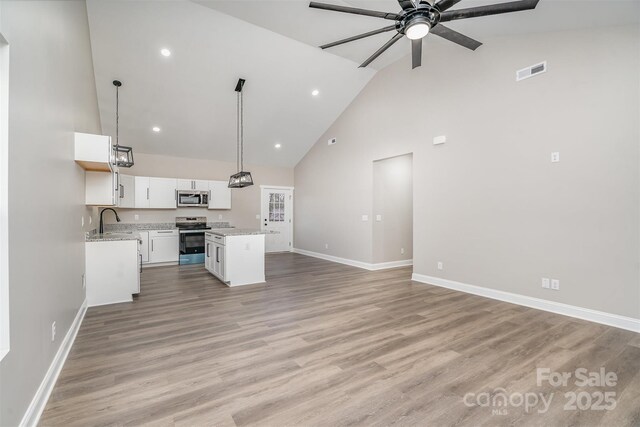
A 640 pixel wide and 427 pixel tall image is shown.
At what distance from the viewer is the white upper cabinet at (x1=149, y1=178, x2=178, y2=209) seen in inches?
263

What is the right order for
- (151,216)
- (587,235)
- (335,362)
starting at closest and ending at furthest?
1. (335,362)
2. (587,235)
3. (151,216)

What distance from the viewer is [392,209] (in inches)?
249

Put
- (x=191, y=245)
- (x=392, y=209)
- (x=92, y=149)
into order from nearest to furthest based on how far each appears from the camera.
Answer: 1. (x=92, y=149)
2. (x=392, y=209)
3. (x=191, y=245)

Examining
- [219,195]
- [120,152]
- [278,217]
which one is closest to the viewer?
[120,152]

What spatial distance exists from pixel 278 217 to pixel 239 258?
13.4ft

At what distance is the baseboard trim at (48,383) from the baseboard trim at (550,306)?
186 inches

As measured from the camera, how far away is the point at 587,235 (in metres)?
3.21

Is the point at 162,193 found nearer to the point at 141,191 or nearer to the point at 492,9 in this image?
the point at 141,191

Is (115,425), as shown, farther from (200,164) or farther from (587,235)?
(200,164)

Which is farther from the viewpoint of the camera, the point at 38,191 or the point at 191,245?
the point at 191,245

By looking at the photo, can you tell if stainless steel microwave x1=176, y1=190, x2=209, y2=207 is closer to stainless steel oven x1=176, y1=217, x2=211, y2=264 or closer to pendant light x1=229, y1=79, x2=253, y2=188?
stainless steel oven x1=176, y1=217, x2=211, y2=264

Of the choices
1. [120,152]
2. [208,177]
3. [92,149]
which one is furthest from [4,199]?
[208,177]

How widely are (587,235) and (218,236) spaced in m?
→ 5.21

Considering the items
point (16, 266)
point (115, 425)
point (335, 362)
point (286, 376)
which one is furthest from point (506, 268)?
point (16, 266)
